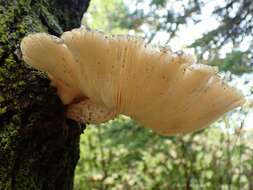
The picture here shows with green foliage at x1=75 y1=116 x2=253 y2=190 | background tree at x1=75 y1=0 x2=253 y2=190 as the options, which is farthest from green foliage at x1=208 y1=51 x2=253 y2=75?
green foliage at x1=75 y1=116 x2=253 y2=190

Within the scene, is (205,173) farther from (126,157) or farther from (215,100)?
(215,100)

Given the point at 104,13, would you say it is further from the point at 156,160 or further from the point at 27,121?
the point at 27,121

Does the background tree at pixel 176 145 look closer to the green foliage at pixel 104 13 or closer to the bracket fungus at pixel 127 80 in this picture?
the bracket fungus at pixel 127 80

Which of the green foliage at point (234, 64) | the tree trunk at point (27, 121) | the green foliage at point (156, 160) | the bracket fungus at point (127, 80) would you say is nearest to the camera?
the bracket fungus at point (127, 80)

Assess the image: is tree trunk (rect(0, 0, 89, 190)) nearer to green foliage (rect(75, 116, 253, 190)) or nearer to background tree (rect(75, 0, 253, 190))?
background tree (rect(75, 0, 253, 190))

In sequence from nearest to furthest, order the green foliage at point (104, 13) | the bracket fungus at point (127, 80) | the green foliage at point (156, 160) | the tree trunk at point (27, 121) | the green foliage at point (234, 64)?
the bracket fungus at point (127, 80) → the tree trunk at point (27, 121) → the green foliage at point (234, 64) → the green foliage at point (156, 160) → the green foliage at point (104, 13)

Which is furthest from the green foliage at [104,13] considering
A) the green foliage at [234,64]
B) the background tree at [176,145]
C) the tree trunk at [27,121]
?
the tree trunk at [27,121]
